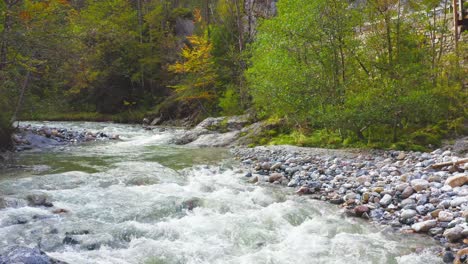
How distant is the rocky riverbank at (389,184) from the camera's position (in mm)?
5926

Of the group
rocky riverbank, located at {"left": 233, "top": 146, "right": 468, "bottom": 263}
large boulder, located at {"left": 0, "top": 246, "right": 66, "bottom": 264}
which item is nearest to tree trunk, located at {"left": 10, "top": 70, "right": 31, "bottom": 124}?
rocky riverbank, located at {"left": 233, "top": 146, "right": 468, "bottom": 263}

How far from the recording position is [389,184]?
799cm

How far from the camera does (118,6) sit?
36.2 metres

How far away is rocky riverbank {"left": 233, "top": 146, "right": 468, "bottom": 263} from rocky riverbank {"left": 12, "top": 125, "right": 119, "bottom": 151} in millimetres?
9008

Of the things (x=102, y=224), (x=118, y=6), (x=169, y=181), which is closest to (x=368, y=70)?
(x=169, y=181)

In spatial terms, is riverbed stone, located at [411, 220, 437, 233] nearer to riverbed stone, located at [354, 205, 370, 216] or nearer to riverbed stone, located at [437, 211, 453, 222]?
riverbed stone, located at [437, 211, 453, 222]

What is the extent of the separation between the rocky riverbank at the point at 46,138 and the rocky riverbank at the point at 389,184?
9.01 m

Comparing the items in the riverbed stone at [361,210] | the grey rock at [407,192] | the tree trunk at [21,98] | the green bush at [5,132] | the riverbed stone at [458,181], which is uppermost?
the tree trunk at [21,98]

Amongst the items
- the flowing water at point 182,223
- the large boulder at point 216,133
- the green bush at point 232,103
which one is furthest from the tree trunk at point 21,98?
the green bush at point 232,103

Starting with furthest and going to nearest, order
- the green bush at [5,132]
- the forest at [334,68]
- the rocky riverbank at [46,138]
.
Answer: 1. the rocky riverbank at [46,138]
2. the green bush at [5,132]
3. the forest at [334,68]

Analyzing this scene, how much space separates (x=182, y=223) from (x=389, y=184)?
14.1ft

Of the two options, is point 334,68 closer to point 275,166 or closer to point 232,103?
point 275,166

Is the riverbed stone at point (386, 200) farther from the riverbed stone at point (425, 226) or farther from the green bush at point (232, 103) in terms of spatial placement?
the green bush at point (232, 103)

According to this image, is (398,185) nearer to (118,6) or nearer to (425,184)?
(425,184)
